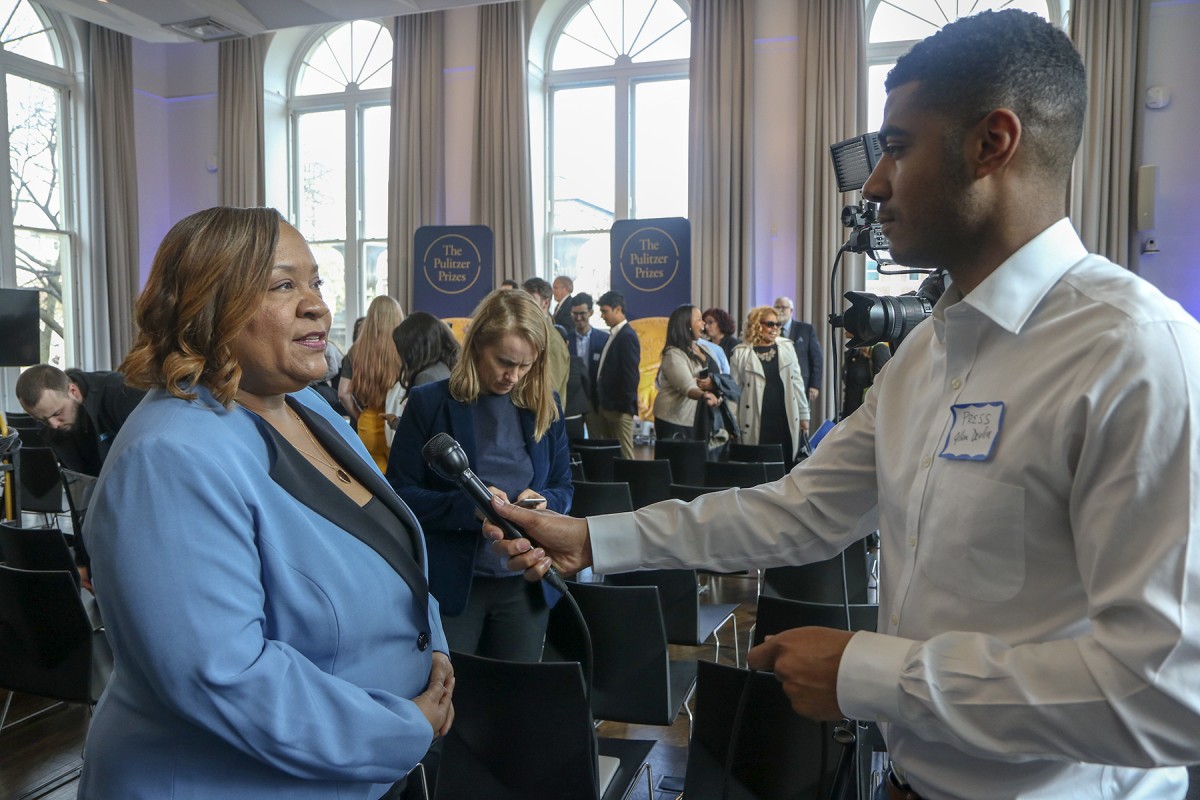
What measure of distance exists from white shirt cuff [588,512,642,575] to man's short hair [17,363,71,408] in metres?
3.53

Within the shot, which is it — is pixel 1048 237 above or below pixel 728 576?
above

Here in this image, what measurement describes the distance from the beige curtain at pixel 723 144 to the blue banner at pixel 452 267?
2664 mm

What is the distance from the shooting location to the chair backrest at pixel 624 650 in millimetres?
2586

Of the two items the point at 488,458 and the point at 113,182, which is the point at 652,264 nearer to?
the point at 488,458

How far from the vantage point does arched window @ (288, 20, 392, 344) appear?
11961 millimetres

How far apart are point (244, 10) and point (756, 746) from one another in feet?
28.1

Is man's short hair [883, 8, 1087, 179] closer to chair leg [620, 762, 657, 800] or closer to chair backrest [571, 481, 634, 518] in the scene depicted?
chair leg [620, 762, 657, 800]

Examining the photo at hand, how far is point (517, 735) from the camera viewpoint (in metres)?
2.00

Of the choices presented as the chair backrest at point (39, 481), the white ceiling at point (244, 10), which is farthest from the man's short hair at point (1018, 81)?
the white ceiling at point (244, 10)

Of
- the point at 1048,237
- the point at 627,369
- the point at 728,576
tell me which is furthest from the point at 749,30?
the point at 1048,237

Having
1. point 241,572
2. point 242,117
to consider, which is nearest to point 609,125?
point 242,117

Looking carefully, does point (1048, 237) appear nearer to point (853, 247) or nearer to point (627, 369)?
point (853, 247)

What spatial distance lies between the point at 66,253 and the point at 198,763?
1249 cm

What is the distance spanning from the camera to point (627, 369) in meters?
6.74
